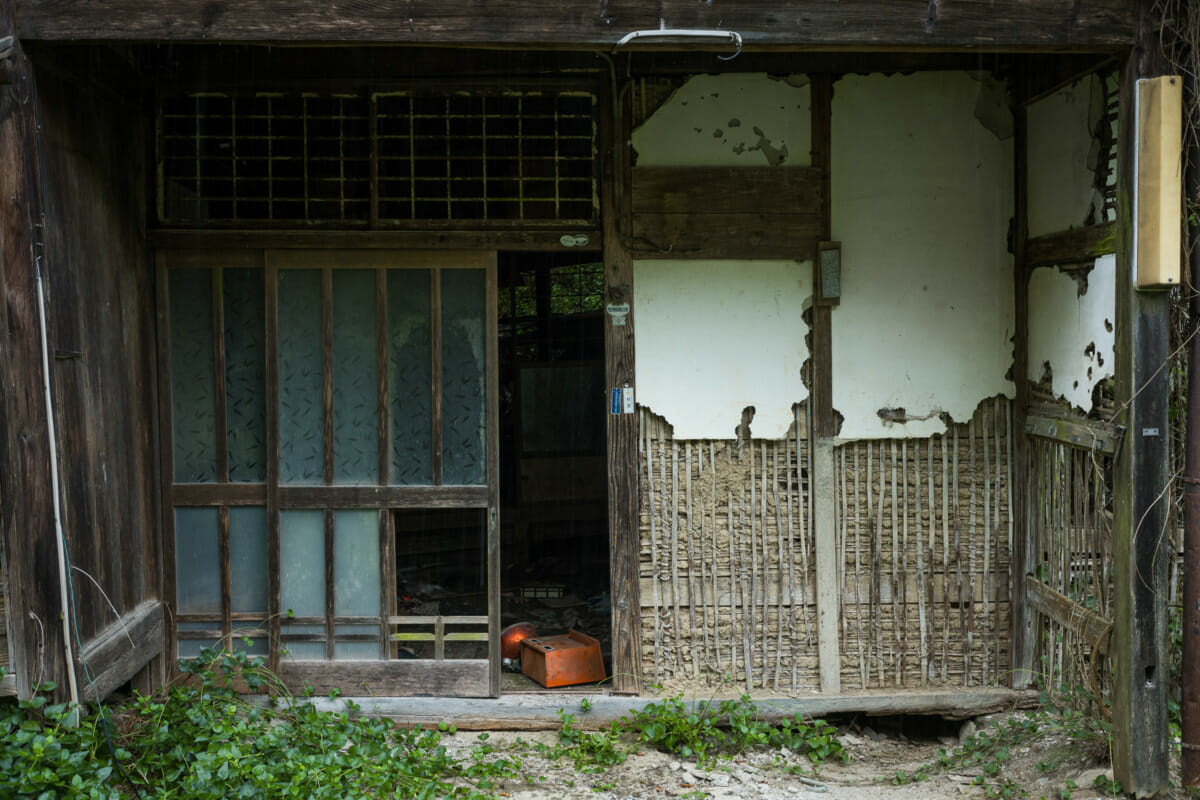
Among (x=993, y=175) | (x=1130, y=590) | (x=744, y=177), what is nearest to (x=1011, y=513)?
(x=1130, y=590)

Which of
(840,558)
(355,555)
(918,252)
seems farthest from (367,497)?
(918,252)

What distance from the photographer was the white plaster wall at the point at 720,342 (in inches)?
212

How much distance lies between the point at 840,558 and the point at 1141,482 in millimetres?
1672

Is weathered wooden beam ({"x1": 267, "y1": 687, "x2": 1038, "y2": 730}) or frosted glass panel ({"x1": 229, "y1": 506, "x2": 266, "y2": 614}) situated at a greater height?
frosted glass panel ({"x1": 229, "y1": 506, "x2": 266, "y2": 614})

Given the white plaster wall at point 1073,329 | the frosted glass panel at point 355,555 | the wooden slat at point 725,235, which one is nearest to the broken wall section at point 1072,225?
the white plaster wall at point 1073,329

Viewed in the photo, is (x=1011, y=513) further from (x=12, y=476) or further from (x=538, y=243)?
(x=12, y=476)

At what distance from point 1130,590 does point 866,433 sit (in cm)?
158

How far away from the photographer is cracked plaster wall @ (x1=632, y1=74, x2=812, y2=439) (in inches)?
211

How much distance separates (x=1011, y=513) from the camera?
549 cm

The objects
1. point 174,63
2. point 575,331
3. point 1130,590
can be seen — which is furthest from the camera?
point 575,331

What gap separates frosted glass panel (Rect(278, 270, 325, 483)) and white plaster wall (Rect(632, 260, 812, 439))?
5.73 ft

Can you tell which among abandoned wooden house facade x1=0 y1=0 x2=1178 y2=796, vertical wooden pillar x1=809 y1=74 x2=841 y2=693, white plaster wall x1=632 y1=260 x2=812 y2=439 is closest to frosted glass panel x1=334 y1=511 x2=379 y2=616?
abandoned wooden house facade x1=0 y1=0 x2=1178 y2=796

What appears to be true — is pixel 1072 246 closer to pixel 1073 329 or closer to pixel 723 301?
pixel 1073 329

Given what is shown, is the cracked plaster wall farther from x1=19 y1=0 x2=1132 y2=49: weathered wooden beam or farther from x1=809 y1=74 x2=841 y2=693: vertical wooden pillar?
x1=19 y1=0 x2=1132 y2=49: weathered wooden beam
